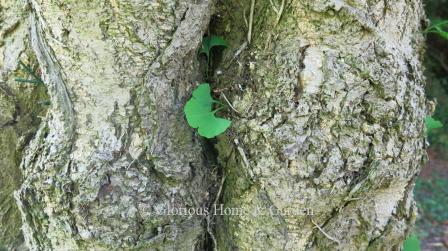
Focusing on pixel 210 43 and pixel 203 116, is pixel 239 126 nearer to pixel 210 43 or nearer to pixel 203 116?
pixel 203 116

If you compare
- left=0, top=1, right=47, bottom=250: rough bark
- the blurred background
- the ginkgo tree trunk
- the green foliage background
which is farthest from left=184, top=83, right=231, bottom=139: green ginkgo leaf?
the green foliage background

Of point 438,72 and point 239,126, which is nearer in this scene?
point 239,126

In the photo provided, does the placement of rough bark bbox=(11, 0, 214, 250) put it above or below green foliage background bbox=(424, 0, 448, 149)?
below

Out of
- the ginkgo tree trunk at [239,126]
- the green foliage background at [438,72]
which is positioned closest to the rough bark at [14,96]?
the ginkgo tree trunk at [239,126]

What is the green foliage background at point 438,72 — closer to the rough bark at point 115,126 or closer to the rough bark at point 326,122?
the rough bark at point 326,122

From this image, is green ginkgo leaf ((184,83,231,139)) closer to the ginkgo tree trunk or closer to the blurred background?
the ginkgo tree trunk

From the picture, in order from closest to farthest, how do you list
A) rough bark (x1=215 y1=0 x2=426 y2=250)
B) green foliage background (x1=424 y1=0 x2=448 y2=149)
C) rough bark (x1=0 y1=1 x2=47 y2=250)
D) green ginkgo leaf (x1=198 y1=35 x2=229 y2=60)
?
rough bark (x1=215 y1=0 x2=426 y2=250) → green ginkgo leaf (x1=198 y1=35 x2=229 y2=60) → rough bark (x1=0 y1=1 x2=47 y2=250) → green foliage background (x1=424 y1=0 x2=448 y2=149)

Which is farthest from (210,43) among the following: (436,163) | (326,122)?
(436,163)

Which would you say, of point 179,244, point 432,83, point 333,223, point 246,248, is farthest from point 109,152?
point 432,83
